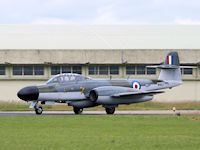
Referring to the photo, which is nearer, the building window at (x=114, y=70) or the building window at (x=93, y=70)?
the building window at (x=93, y=70)

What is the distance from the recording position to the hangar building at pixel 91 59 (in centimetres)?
5741

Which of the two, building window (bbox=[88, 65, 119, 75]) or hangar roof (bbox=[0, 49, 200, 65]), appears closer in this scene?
hangar roof (bbox=[0, 49, 200, 65])

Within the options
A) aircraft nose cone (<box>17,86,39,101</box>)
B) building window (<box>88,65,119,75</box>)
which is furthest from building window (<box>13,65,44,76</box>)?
aircraft nose cone (<box>17,86,39,101</box>)

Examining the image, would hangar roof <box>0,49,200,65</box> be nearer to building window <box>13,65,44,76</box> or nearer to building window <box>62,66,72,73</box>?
building window <box>62,66,72,73</box>

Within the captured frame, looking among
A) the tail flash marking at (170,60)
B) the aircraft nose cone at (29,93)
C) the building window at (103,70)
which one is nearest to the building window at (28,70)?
the building window at (103,70)

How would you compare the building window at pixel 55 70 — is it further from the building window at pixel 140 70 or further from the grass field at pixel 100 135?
the grass field at pixel 100 135

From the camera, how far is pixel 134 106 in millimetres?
50188

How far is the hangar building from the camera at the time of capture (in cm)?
5741
